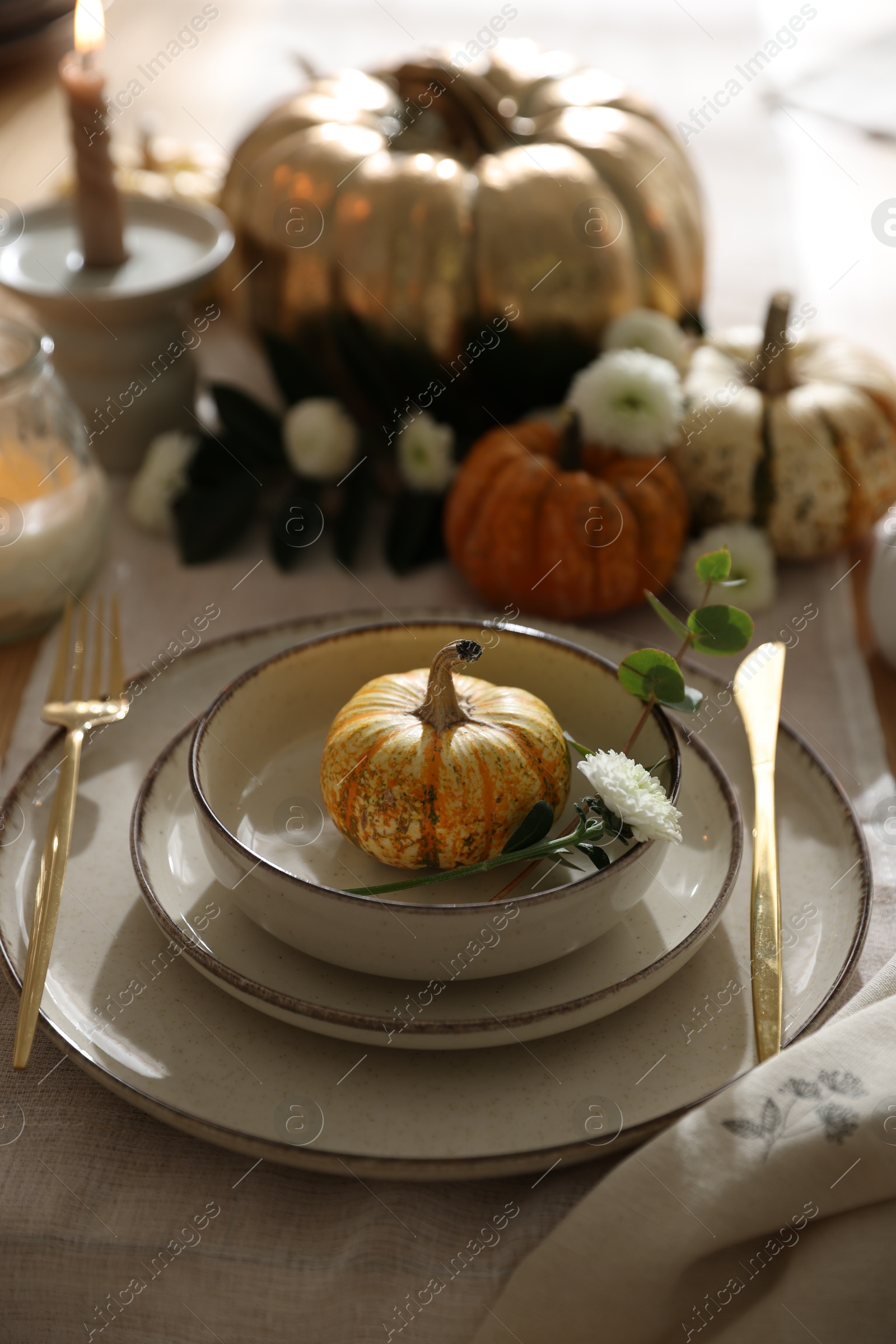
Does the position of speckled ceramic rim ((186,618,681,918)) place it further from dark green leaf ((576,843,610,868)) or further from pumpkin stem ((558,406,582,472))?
pumpkin stem ((558,406,582,472))

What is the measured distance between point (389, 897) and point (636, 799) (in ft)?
0.52

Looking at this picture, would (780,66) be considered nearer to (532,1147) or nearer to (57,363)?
(57,363)

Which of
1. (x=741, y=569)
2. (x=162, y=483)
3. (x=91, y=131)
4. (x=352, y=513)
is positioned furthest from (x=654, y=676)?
(x=91, y=131)

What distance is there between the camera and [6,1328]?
1.85ft

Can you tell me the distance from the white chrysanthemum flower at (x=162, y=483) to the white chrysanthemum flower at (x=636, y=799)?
74 centimetres

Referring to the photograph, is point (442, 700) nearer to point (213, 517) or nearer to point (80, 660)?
point (80, 660)

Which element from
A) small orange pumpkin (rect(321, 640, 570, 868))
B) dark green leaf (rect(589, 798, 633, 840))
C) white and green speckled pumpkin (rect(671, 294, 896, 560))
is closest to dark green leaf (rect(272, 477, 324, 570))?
white and green speckled pumpkin (rect(671, 294, 896, 560))

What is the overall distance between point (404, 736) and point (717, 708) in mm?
281

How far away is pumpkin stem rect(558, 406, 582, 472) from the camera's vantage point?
1079mm

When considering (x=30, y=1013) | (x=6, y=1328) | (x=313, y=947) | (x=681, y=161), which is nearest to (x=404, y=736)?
(x=313, y=947)

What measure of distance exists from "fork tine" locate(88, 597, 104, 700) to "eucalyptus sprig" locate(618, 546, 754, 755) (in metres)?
0.38

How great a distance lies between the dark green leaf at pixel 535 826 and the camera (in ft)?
1.96

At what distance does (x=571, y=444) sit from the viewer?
1.08 meters

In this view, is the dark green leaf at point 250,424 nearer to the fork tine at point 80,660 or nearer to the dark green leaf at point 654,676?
the fork tine at point 80,660
